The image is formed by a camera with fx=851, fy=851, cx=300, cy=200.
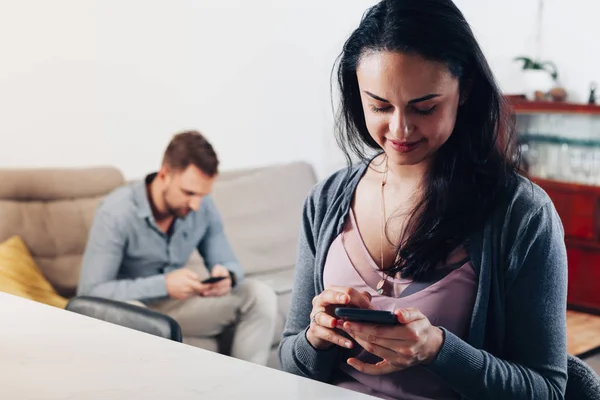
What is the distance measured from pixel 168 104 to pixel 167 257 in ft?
3.89

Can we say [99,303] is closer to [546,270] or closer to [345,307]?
[345,307]

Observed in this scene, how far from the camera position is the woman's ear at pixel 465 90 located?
142cm

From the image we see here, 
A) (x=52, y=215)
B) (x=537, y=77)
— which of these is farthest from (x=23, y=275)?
(x=537, y=77)

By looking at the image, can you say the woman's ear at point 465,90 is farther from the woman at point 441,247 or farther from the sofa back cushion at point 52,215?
the sofa back cushion at point 52,215

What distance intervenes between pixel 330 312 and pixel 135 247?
1.94 metres

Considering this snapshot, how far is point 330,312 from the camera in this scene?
133 centimetres

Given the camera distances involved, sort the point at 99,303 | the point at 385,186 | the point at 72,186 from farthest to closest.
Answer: the point at 72,186
the point at 99,303
the point at 385,186

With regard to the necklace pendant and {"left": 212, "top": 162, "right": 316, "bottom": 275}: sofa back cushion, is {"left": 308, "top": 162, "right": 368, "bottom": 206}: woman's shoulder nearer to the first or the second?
the necklace pendant

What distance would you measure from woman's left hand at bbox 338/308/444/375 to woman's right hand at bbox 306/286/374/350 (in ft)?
0.14

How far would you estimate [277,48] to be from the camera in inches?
186

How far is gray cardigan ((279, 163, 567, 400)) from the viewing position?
1.31 metres

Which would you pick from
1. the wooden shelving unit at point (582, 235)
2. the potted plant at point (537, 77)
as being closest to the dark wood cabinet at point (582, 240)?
the wooden shelving unit at point (582, 235)

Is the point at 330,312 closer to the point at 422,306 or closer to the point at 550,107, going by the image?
the point at 422,306

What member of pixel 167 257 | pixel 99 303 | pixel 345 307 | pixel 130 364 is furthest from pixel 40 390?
pixel 167 257
